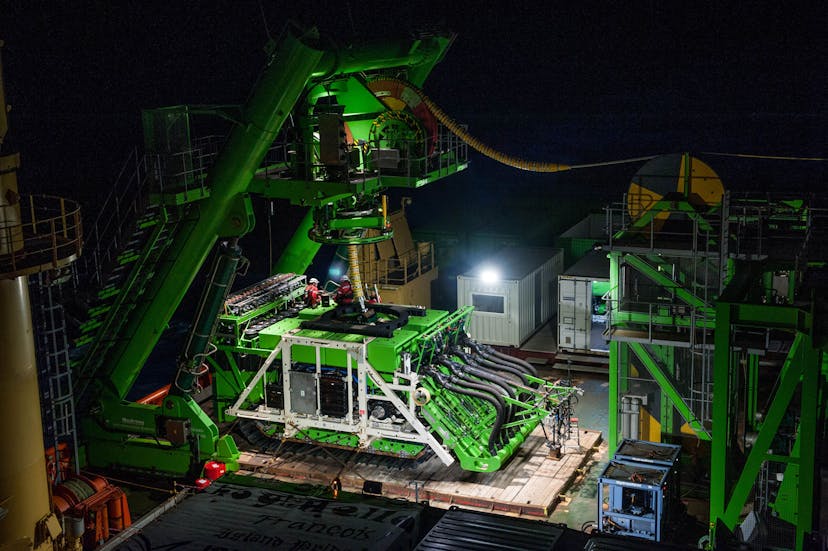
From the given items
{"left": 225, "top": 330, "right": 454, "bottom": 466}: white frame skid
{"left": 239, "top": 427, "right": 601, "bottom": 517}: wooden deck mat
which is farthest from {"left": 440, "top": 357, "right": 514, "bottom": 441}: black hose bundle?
{"left": 225, "top": 330, "right": 454, "bottom": 466}: white frame skid

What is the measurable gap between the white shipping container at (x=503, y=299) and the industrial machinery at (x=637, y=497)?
1189cm

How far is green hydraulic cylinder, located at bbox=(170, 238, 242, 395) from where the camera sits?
2450cm

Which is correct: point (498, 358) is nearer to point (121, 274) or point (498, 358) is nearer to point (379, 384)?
point (379, 384)

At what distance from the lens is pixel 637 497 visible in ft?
68.6

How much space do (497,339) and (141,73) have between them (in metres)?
113

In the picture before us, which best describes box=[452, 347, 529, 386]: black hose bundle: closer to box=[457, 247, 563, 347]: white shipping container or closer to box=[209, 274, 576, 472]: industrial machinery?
box=[209, 274, 576, 472]: industrial machinery

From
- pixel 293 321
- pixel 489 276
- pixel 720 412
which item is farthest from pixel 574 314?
pixel 720 412

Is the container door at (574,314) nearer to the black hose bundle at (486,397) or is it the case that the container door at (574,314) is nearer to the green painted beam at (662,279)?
the black hose bundle at (486,397)

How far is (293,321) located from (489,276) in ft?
27.6

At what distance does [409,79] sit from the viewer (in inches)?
1135

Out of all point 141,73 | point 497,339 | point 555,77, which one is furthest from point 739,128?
point 497,339

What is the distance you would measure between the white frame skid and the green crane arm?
8.92ft

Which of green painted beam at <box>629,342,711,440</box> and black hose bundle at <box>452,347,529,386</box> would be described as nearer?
green painted beam at <box>629,342,711,440</box>

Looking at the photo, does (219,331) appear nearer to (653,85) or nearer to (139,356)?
(139,356)
